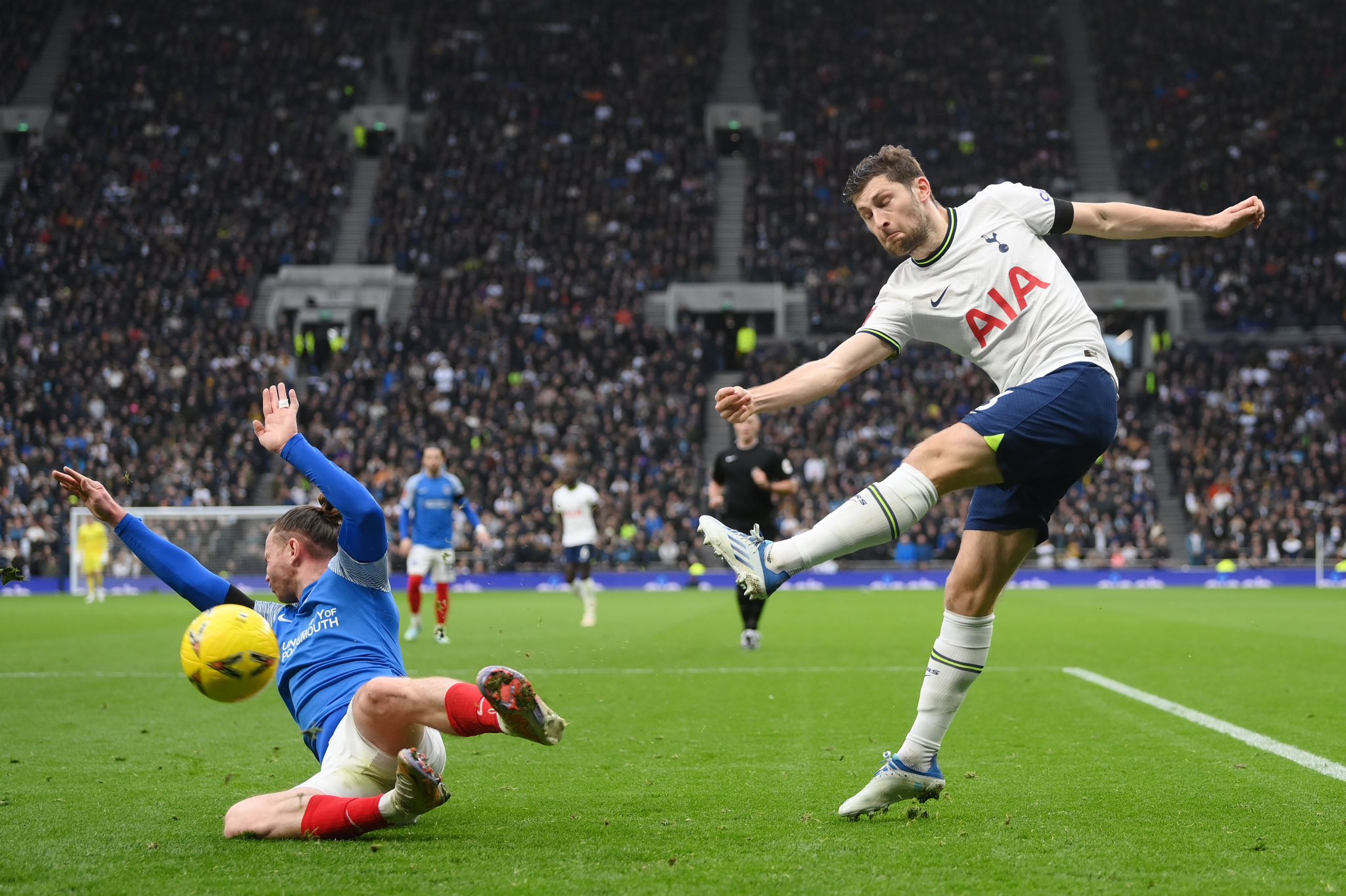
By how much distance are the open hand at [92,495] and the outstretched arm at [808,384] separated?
2.40m

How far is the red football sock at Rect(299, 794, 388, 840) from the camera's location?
444cm

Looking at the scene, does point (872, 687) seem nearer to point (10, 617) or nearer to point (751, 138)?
point (10, 617)

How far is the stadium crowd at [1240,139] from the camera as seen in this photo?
124 feet

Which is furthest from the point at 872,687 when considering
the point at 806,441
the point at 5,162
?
the point at 5,162

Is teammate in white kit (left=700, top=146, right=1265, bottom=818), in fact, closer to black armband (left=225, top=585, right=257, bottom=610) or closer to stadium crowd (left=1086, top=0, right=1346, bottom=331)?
black armband (left=225, top=585, right=257, bottom=610)

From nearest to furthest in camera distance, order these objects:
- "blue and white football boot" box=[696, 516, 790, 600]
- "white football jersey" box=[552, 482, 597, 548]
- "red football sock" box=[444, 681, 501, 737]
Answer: "red football sock" box=[444, 681, 501, 737], "blue and white football boot" box=[696, 516, 790, 600], "white football jersey" box=[552, 482, 597, 548]

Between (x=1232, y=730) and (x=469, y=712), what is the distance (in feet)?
16.2

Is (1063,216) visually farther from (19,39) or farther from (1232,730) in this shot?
(19,39)

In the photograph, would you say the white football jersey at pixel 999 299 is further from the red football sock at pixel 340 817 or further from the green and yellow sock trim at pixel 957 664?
the red football sock at pixel 340 817

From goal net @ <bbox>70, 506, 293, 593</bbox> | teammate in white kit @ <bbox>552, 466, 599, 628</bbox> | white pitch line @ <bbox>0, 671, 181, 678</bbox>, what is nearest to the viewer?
white pitch line @ <bbox>0, 671, 181, 678</bbox>

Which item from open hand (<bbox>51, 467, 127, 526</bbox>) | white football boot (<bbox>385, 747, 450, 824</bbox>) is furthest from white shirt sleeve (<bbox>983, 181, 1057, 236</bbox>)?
open hand (<bbox>51, 467, 127, 526</bbox>)

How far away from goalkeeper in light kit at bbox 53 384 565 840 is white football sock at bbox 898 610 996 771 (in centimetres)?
173

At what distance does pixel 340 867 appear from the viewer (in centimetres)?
404

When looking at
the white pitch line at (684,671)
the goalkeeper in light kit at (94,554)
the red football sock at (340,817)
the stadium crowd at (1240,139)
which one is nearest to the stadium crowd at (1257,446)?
the stadium crowd at (1240,139)
